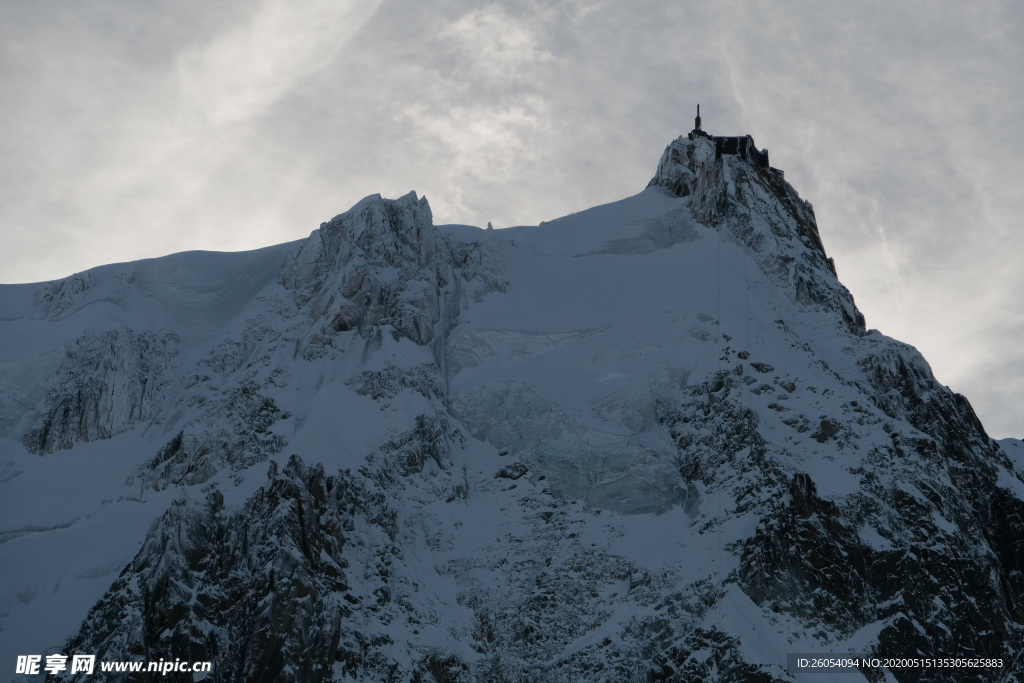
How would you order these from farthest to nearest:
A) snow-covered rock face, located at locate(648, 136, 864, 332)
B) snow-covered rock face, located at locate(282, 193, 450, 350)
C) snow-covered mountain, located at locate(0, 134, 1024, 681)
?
snow-covered rock face, located at locate(648, 136, 864, 332), snow-covered rock face, located at locate(282, 193, 450, 350), snow-covered mountain, located at locate(0, 134, 1024, 681)

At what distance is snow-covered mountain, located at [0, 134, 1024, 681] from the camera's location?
136250 millimetres

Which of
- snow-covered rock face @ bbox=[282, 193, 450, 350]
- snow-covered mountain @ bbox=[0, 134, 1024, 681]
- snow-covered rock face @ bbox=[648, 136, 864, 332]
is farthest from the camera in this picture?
snow-covered rock face @ bbox=[648, 136, 864, 332]

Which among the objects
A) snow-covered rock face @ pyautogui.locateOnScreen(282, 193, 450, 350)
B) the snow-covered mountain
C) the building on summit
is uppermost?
the building on summit

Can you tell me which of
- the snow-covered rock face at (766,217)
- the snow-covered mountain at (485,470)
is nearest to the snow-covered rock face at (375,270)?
the snow-covered mountain at (485,470)

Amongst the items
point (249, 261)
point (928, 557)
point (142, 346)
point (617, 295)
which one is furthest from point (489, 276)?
point (928, 557)

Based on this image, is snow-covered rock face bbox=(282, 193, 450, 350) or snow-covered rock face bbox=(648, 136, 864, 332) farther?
snow-covered rock face bbox=(648, 136, 864, 332)

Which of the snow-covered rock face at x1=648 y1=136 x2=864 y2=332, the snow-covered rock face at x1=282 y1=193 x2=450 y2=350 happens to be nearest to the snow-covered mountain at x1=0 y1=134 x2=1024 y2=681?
the snow-covered rock face at x1=282 y1=193 x2=450 y2=350

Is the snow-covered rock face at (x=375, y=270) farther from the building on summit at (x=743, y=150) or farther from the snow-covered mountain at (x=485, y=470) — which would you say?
the building on summit at (x=743, y=150)

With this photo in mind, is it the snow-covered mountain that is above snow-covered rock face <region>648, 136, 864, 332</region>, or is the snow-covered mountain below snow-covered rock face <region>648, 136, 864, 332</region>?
below

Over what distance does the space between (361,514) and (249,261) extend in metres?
47.6

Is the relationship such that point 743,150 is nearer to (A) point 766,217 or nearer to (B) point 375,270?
(A) point 766,217

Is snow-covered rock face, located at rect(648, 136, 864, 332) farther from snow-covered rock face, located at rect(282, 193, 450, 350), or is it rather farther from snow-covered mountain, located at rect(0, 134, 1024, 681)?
snow-covered rock face, located at rect(282, 193, 450, 350)

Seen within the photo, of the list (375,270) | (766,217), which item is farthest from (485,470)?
(766,217)

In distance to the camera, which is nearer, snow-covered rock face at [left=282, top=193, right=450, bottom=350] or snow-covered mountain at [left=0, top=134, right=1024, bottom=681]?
snow-covered mountain at [left=0, top=134, right=1024, bottom=681]
